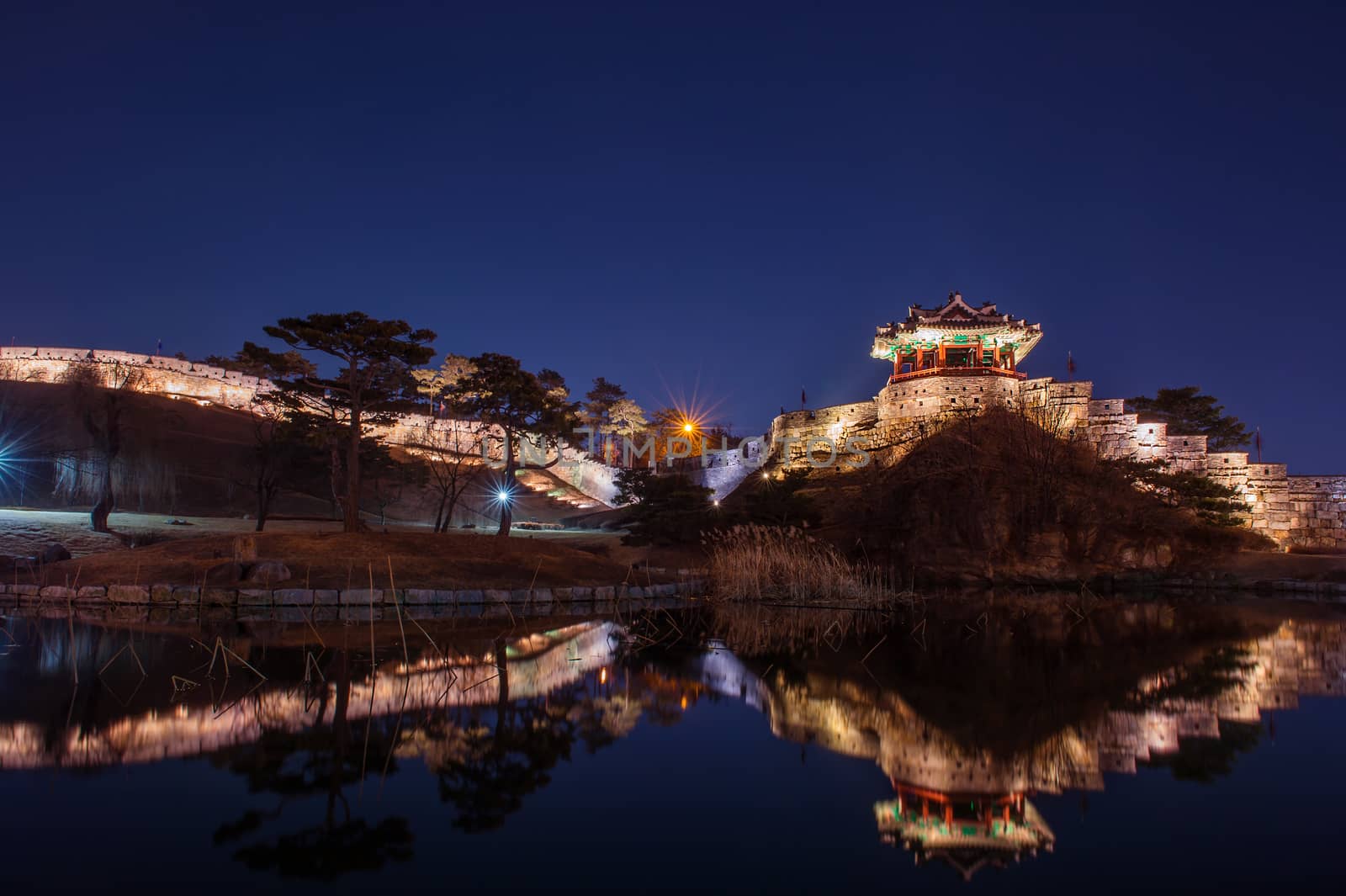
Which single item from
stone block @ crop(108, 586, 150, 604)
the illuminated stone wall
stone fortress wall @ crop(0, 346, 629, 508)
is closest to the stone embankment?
stone block @ crop(108, 586, 150, 604)

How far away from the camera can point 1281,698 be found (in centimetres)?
799

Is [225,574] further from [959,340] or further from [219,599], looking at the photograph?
[959,340]

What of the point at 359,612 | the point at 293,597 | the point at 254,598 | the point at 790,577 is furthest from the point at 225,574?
the point at 790,577

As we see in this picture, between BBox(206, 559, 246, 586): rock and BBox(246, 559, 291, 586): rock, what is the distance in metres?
0.18

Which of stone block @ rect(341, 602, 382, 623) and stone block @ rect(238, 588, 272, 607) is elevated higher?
stone block @ rect(238, 588, 272, 607)

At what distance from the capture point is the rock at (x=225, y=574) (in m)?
15.1

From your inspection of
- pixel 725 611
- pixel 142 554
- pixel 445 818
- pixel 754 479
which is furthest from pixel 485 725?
pixel 754 479

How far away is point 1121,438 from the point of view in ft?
115

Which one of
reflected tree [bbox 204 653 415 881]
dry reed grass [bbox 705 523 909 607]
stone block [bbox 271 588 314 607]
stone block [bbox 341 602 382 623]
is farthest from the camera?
dry reed grass [bbox 705 523 909 607]

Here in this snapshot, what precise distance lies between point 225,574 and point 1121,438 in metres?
36.2

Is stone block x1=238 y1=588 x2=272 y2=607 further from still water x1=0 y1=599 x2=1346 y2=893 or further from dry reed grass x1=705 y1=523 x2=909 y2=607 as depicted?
dry reed grass x1=705 y1=523 x2=909 y2=607

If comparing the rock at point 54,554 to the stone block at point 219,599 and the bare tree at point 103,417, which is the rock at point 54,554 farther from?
the bare tree at point 103,417

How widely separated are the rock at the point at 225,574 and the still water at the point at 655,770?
470 cm

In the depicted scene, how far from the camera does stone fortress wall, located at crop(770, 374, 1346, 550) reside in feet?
105
